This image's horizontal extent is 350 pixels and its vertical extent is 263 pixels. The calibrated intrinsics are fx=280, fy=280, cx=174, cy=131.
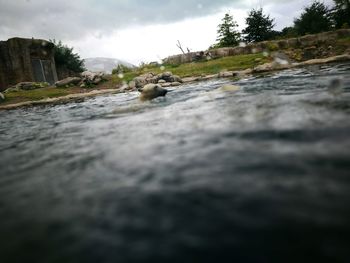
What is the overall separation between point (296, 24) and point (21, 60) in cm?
2236

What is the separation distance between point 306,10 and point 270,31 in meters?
3.44

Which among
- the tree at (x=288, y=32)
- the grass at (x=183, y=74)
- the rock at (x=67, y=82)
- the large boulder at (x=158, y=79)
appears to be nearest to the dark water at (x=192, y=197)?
the large boulder at (x=158, y=79)

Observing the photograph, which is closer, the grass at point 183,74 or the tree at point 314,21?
the grass at point 183,74

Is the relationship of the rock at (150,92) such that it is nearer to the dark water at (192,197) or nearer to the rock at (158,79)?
the dark water at (192,197)

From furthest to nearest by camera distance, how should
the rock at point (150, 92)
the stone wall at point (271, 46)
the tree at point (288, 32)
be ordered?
the tree at point (288, 32), the stone wall at point (271, 46), the rock at point (150, 92)

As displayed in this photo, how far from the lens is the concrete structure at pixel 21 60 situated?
21.5 meters

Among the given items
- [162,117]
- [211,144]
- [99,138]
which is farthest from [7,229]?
[162,117]

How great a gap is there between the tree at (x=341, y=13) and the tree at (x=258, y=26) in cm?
499

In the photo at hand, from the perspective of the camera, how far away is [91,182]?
2.27 metres

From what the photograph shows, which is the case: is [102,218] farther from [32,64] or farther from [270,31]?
[270,31]

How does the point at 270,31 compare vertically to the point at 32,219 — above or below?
above

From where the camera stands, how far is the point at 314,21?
2222cm

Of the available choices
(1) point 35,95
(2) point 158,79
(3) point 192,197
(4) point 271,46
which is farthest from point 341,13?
(3) point 192,197

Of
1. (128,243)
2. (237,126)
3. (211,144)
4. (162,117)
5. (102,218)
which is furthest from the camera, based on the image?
(162,117)
